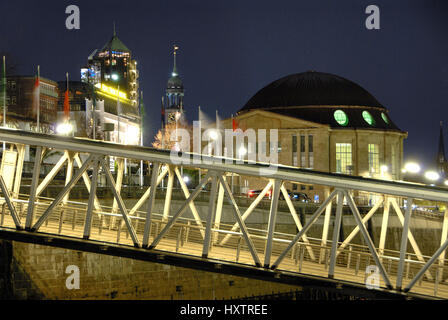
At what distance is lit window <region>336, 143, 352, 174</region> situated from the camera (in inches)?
4240

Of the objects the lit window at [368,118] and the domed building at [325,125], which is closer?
the domed building at [325,125]

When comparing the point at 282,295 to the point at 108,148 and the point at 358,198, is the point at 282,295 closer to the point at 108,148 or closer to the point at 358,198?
the point at 108,148

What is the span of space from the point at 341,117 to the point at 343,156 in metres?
5.41

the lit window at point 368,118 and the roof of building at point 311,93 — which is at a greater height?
the roof of building at point 311,93

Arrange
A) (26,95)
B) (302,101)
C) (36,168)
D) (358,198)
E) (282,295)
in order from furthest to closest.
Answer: (302,101) → (26,95) → (358,198) → (282,295) → (36,168)

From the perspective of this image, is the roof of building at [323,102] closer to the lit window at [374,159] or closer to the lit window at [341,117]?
the lit window at [341,117]

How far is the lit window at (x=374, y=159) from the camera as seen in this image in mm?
110438

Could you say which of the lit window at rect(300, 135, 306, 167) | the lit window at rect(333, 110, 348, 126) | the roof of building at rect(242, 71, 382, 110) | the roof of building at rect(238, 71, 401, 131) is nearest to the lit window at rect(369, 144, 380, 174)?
the roof of building at rect(238, 71, 401, 131)

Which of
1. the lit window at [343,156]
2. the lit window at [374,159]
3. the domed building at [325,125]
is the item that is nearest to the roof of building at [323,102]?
the domed building at [325,125]

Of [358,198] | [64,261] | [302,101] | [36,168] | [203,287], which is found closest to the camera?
[36,168]
